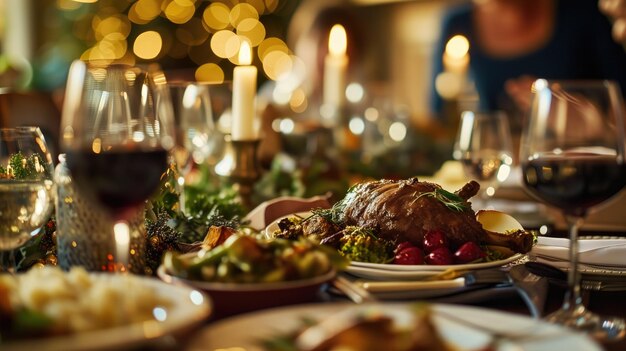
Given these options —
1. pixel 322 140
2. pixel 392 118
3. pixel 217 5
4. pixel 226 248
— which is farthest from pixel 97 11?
pixel 226 248

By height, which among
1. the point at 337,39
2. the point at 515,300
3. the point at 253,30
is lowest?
the point at 515,300

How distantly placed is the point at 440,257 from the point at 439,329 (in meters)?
0.47

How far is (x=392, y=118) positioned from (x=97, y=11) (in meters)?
3.38

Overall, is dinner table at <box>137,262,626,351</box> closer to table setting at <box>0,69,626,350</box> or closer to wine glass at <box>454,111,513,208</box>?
table setting at <box>0,69,626,350</box>

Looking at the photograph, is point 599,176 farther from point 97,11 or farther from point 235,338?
point 97,11

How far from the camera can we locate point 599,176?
109 centimetres

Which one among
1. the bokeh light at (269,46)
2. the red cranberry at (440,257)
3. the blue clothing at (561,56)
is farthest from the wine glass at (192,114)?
the bokeh light at (269,46)

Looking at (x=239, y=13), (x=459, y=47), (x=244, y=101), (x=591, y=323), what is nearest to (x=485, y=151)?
(x=244, y=101)

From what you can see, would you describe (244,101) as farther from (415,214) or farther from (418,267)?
(418,267)

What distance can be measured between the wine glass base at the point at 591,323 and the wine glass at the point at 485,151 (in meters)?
1.09

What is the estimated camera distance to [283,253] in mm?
1082

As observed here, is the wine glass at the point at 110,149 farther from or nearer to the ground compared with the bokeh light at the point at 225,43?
nearer to the ground

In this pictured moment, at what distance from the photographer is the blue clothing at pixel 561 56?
4.50 metres

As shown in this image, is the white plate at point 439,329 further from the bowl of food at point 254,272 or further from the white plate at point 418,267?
the white plate at point 418,267
